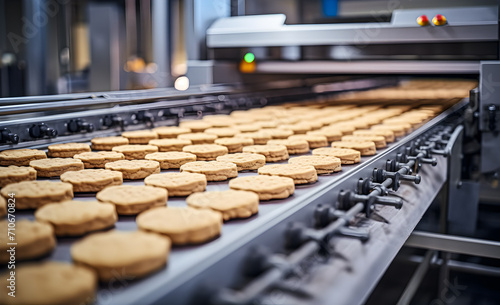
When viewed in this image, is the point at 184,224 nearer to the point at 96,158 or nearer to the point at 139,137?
the point at 96,158

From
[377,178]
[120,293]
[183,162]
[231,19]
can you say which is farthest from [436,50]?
[120,293]

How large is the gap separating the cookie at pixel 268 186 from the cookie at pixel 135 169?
31 cm

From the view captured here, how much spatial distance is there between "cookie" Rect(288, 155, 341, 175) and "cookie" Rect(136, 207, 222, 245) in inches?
22.3

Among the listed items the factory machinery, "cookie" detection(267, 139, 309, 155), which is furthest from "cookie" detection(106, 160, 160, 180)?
"cookie" detection(267, 139, 309, 155)

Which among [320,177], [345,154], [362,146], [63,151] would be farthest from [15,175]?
[362,146]

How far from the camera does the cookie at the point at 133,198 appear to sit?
1.03m

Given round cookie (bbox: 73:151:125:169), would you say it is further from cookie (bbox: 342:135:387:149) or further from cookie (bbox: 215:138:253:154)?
cookie (bbox: 342:135:387:149)

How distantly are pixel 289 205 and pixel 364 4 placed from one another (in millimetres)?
2544

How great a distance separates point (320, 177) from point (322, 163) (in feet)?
0.15

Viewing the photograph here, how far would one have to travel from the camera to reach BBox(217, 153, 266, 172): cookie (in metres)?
1.50

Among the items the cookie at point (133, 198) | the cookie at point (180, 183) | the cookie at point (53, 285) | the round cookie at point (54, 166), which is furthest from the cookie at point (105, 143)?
the cookie at point (53, 285)

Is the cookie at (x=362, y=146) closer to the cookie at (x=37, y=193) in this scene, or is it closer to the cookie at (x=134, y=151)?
the cookie at (x=134, y=151)

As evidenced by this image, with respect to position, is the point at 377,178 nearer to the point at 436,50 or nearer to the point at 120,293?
the point at 120,293

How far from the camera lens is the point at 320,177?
1.43 metres
